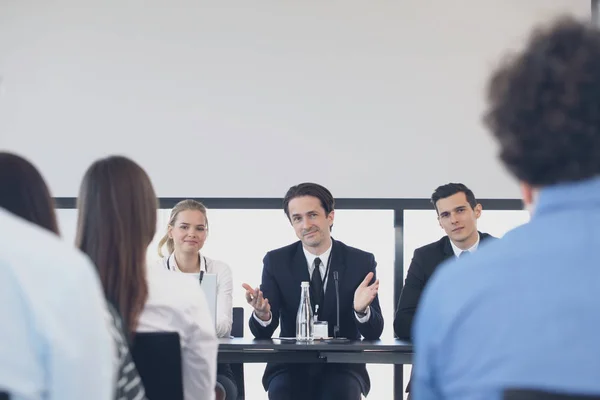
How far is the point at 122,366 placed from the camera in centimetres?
179

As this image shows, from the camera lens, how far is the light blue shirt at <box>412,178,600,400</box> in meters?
0.93

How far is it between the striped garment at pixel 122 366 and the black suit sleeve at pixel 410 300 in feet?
7.70

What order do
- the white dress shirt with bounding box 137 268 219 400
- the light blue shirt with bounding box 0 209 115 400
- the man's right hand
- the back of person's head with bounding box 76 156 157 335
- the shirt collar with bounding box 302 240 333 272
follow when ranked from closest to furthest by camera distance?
the light blue shirt with bounding box 0 209 115 400, the back of person's head with bounding box 76 156 157 335, the white dress shirt with bounding box 137 268 219 400, the man's right hand, the shirt collar with bounding box 302 240 333 272

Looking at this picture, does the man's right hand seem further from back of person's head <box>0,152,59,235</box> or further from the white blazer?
back of person's head <box>0,152,59,235</box>

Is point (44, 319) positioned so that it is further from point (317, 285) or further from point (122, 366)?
point (317, 285)

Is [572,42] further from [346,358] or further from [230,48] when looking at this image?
[230,48]

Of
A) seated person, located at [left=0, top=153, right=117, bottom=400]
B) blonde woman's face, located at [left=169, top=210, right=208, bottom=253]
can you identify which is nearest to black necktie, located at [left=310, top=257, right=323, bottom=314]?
blonde woman's face, located at [left=169, top=210, right=208, bottom=253]

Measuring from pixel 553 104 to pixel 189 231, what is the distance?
3458 mm

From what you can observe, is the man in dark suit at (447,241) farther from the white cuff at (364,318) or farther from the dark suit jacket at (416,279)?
the white cuff at (364,318)

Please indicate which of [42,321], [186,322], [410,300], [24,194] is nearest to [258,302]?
[410,300]

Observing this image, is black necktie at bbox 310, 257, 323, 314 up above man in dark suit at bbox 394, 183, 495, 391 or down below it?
below

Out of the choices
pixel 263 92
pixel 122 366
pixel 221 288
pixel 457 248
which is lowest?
pixel 122 366

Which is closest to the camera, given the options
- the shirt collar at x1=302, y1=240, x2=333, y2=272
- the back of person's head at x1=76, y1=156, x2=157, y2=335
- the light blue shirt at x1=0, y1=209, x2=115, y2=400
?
the light blue shirt at x1=0, y1=209, x2=115, y2=400

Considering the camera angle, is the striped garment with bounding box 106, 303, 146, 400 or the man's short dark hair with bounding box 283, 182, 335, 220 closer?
the striped garment with bounding box 106, 303, 146, 400
